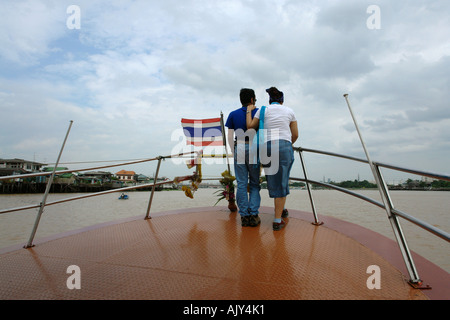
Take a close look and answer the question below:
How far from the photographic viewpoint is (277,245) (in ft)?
5.76

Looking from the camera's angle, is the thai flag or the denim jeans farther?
the thai flag

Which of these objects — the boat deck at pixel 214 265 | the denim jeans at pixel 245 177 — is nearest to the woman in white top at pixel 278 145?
the denim jeans at pixel 245 177

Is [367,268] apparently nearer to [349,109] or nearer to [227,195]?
[349,109]

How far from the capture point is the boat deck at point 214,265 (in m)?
1.13

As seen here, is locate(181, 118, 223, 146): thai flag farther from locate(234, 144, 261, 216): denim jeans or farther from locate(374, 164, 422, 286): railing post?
locate(374, 164, 422, 286): railing post

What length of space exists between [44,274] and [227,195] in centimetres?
205

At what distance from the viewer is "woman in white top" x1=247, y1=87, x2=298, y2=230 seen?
2088 mm

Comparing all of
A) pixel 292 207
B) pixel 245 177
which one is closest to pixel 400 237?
pixel 245 177

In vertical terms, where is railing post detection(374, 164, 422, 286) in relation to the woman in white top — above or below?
below

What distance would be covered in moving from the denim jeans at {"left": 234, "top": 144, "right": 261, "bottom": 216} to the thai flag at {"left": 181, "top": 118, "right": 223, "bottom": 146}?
2.71 ft

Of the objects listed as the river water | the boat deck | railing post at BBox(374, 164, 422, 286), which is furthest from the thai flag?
railing post at BBox(374, 164, 422, 286)

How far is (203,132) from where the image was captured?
3.17 metres

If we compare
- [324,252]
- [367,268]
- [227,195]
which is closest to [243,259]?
[324,252]

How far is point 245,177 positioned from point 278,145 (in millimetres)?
492
